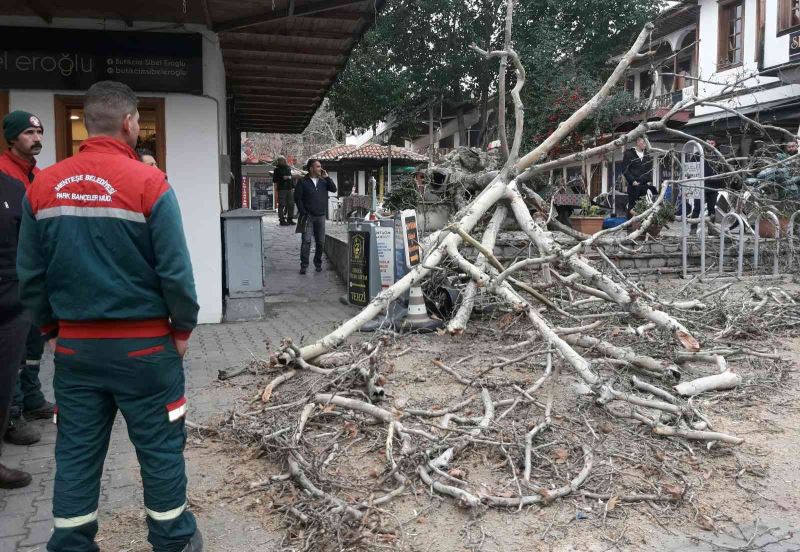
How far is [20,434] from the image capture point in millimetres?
4355

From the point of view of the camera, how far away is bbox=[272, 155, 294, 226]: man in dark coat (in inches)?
797

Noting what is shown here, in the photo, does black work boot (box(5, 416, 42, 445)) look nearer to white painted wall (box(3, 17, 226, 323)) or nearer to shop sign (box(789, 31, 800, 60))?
white painted wall (box(3, 17, 226, 323))

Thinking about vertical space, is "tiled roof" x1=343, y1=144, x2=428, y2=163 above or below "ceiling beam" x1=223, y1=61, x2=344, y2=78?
above

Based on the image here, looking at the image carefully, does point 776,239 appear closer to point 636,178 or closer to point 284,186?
point 636,178

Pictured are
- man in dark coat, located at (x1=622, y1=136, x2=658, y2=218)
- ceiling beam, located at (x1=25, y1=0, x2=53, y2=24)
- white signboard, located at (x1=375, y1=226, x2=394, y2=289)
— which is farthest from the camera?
man in dark coat, located at (x1=622, y1=136, x2=658, y2=218)

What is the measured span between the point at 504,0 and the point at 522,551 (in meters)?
19.9

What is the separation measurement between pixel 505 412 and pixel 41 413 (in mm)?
3090

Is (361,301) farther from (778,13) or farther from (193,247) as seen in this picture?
(778,13)

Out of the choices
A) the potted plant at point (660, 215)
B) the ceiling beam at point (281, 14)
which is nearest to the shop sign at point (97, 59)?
the ceiling beam at point (281, 14)

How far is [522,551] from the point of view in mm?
3104

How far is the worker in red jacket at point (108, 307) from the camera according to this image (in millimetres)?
2582

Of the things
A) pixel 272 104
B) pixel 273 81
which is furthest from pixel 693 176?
pixel 272 104

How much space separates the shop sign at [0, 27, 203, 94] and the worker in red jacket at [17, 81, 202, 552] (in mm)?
4964

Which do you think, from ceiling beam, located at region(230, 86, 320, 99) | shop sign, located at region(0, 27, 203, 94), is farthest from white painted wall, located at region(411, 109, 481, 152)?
shop sign, located at region(0, 27, 203, 94)
